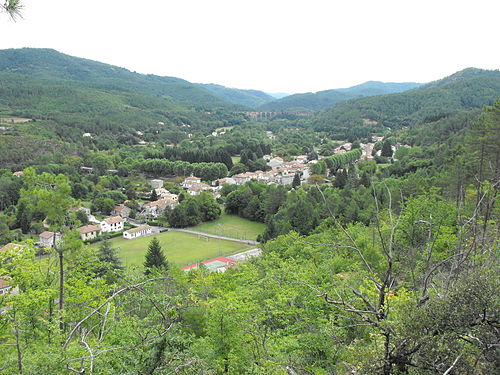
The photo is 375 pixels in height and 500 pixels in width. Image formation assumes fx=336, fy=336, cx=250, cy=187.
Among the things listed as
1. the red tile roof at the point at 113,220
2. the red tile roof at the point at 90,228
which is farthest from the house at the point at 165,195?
the red tile roof at the point at 90,228

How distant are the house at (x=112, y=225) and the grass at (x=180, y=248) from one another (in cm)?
230

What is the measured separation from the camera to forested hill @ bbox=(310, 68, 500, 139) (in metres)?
106

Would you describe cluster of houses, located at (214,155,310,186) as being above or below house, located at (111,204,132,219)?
above

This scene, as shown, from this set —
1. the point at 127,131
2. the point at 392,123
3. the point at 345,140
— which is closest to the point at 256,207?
the point at 345,140

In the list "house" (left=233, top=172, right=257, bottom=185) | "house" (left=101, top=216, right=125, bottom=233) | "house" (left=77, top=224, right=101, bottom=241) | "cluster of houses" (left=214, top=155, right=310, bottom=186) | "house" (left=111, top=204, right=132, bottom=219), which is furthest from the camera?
"house" (left=233, top=172, right=257, bottom=185)

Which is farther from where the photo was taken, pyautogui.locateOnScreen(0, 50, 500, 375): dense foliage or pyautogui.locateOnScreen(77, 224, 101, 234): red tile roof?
pyautogui.locateOnScreen(77, 224, 101, 234): red tile roof

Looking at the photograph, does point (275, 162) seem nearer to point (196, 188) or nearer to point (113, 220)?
point (196, 188)


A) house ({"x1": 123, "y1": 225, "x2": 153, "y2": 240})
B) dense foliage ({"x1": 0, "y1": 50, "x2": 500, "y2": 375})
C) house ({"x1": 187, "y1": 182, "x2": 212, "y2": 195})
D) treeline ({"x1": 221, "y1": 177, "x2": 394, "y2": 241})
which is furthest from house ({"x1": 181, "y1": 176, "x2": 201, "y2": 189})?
dense foliage ({"x1": 0, "y1": 50, "x2": 500, "y2": 375})

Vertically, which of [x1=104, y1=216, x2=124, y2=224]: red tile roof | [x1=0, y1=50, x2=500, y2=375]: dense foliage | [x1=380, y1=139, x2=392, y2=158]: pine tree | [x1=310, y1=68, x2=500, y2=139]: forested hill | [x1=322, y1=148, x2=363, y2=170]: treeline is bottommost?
[x1=104, y1=216, x2=124, y2=224]: red tile roof

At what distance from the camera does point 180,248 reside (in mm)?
34406

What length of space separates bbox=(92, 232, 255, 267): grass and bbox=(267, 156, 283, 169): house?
1570 inches

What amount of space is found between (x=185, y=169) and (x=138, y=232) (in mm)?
29102

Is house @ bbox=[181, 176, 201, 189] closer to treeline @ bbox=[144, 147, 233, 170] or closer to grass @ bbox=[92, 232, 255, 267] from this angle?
treeline @ bbox=[144, 147, 233, 170]

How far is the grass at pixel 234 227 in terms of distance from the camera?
38.8 meters
